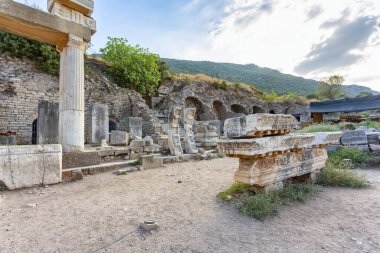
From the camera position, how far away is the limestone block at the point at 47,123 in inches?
259

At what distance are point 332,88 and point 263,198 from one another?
3474 centimetres

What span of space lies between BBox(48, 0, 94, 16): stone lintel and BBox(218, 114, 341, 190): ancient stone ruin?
5.24 meters

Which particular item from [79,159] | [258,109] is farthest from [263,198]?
[258,109]

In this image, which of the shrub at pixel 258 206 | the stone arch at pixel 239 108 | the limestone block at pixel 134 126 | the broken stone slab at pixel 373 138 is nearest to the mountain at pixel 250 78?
the stone arch at pixel 239 108

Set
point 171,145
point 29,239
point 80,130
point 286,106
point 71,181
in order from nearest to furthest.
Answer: point 29,239 < point 71,181 < point 80,130 < point 171,145 < point 286,106

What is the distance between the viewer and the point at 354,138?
240 inches

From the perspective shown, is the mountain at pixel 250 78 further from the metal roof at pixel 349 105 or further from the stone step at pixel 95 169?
the stone step at pixel 95 169

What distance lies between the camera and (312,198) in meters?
3.17

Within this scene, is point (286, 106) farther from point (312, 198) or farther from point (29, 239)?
point (29, 239)

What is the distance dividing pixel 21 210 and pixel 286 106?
1022 inches

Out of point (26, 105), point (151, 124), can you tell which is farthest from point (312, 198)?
point (26, 105)

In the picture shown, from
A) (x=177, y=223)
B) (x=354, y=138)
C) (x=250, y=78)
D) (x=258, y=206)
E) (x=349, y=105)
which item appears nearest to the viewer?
(x=177, y=223)

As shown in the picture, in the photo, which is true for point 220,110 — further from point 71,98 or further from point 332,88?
point 332,88

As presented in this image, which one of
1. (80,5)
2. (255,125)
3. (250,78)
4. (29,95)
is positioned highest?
(250,78)
